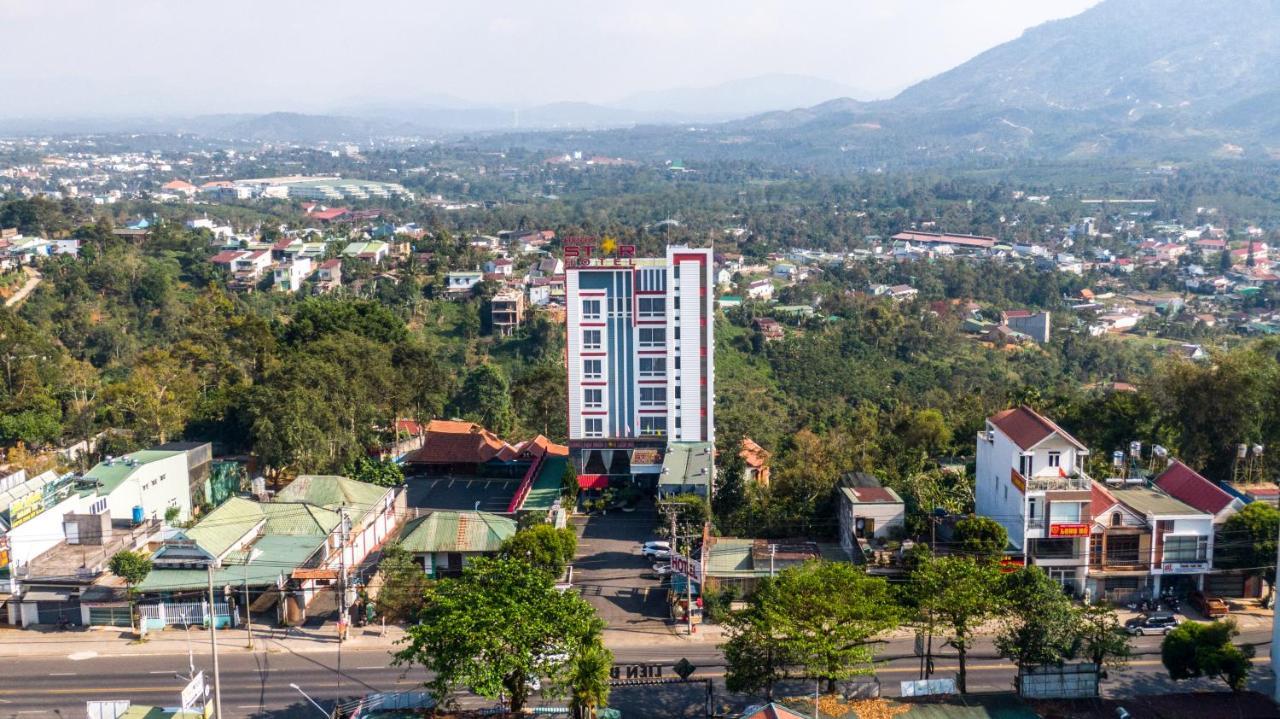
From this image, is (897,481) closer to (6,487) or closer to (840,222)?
(6,487)

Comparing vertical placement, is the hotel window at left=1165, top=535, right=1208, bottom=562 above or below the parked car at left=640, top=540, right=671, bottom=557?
above

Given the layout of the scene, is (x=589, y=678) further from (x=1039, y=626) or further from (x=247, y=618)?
(x=247, y=618)

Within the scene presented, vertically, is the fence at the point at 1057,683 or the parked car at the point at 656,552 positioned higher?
the fence at the point at 1057,683

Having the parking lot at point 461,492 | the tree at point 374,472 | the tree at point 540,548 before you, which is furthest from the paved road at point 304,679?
the parking lot at point 461,492

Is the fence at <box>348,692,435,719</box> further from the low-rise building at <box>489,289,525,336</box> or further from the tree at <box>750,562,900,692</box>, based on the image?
the low-rise building at <box>489,289,525,336</box>

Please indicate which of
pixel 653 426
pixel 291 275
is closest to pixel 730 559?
pixel 653 426

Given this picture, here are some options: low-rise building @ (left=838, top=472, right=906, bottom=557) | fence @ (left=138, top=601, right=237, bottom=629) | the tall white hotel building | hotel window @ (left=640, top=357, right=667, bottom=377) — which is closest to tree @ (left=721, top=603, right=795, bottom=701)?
low-rise building @ (left=838, top=472, right=906, bottom=557)

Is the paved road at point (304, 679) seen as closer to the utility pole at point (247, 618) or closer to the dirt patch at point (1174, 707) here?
the utility pole at point (247, 618)
